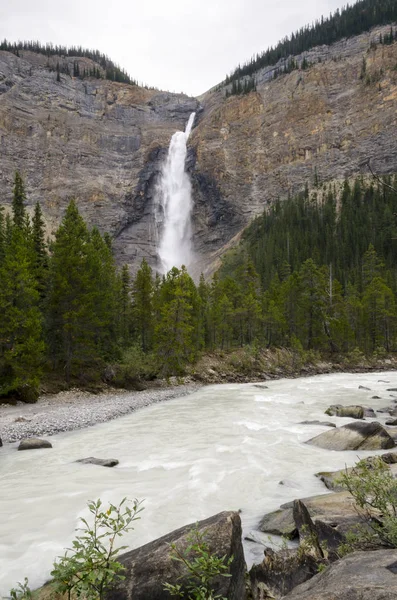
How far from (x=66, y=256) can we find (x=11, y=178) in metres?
107

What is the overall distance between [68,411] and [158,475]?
35.1 ft

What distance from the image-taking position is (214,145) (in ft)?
432

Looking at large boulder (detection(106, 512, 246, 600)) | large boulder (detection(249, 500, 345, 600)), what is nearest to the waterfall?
large boulder (detection(249, 500, 345, 600))

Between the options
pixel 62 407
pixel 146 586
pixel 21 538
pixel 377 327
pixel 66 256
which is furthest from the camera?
pixel 377 327

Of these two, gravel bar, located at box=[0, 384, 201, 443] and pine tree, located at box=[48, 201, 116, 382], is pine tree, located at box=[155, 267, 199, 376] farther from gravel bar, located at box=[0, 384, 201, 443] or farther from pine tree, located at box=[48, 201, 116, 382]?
pine tree, located at box=[48, 201, 116, 382]

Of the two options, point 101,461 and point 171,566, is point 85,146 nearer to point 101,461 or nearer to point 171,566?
point 101,461

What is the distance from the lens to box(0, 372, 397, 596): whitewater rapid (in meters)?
6.76

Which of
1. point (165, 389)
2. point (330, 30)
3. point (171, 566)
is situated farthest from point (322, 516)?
point (330, 30)

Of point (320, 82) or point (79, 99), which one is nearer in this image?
point (320, 82)

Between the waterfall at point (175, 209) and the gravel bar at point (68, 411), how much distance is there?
288ft

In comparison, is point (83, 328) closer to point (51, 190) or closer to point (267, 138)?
point (51, 190)

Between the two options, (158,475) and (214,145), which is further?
(214,145)

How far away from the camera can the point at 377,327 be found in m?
57.4

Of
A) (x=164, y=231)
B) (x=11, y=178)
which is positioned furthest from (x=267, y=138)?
(x=11, y=178)
